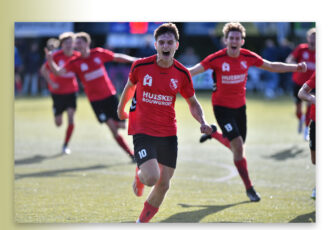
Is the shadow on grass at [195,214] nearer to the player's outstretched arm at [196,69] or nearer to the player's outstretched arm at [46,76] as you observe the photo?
the player's outstretched arm at [196,69]

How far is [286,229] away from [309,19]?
73.0 inches

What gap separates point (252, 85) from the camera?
36.3 ft

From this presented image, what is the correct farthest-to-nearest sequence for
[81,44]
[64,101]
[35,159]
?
[64,101] < [35,159] < [81,44]

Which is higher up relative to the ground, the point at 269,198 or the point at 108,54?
the point at 108,54

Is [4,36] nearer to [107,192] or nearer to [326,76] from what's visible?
[107,192]

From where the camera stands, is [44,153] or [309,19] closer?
[309,19]

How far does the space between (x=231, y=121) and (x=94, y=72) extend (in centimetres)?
213

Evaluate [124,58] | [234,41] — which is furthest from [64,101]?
[234,41]

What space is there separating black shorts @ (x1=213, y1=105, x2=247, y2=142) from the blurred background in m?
0.39

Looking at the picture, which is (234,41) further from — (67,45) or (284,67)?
(67,45)

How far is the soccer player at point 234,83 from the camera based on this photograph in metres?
5.56

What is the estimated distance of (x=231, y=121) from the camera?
18.8ft

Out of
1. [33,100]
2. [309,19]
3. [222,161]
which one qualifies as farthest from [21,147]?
[309,19]

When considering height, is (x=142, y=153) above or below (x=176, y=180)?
above
